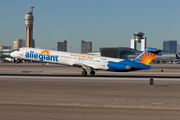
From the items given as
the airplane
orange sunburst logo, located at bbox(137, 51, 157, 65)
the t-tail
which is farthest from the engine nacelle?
orange sunburst logo, located at bbox(137, 51, 157, 65)

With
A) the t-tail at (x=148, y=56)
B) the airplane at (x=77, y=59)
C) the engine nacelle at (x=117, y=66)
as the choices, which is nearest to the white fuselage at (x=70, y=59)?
the airplane at (x=77, y=59)

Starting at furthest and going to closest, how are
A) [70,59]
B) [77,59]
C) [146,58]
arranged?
1. [77,59]
2. [70,59]
3. [146,58]

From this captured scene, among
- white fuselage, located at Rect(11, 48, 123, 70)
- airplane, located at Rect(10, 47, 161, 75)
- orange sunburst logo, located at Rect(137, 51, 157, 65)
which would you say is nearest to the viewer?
orange sunburst logo, located at Rect(137, 51, 157, 65)

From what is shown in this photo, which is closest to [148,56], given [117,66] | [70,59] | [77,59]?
[117,66]

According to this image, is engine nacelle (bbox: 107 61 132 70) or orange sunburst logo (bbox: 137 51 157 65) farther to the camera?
engine nacelle (bbox: 107 61 132 70)

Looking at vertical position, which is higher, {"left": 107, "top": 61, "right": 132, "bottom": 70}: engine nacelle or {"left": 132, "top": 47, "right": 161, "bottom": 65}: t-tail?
{"left": 132, "top": 47, "right": 161, "bottom": 65}: t-tail

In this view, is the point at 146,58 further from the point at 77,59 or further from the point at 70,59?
the point at 70,59

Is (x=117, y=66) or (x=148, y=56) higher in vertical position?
(x=148, y=56)

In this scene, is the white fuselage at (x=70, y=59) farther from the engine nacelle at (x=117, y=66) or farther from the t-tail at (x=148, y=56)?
the t-tail at (x=148, y=56)

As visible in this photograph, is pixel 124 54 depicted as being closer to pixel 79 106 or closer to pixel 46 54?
pixel 46 54

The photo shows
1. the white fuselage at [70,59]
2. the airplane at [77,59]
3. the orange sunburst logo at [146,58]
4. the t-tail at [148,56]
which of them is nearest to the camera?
the t-tail at [148,56]

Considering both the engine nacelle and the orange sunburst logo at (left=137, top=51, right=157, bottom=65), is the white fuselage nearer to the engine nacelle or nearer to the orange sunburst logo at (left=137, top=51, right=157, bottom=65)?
the engine nacelle

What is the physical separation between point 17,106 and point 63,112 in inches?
142

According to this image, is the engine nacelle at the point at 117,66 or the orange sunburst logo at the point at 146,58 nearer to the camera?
the orange sunburst logo at the point at 146,58
